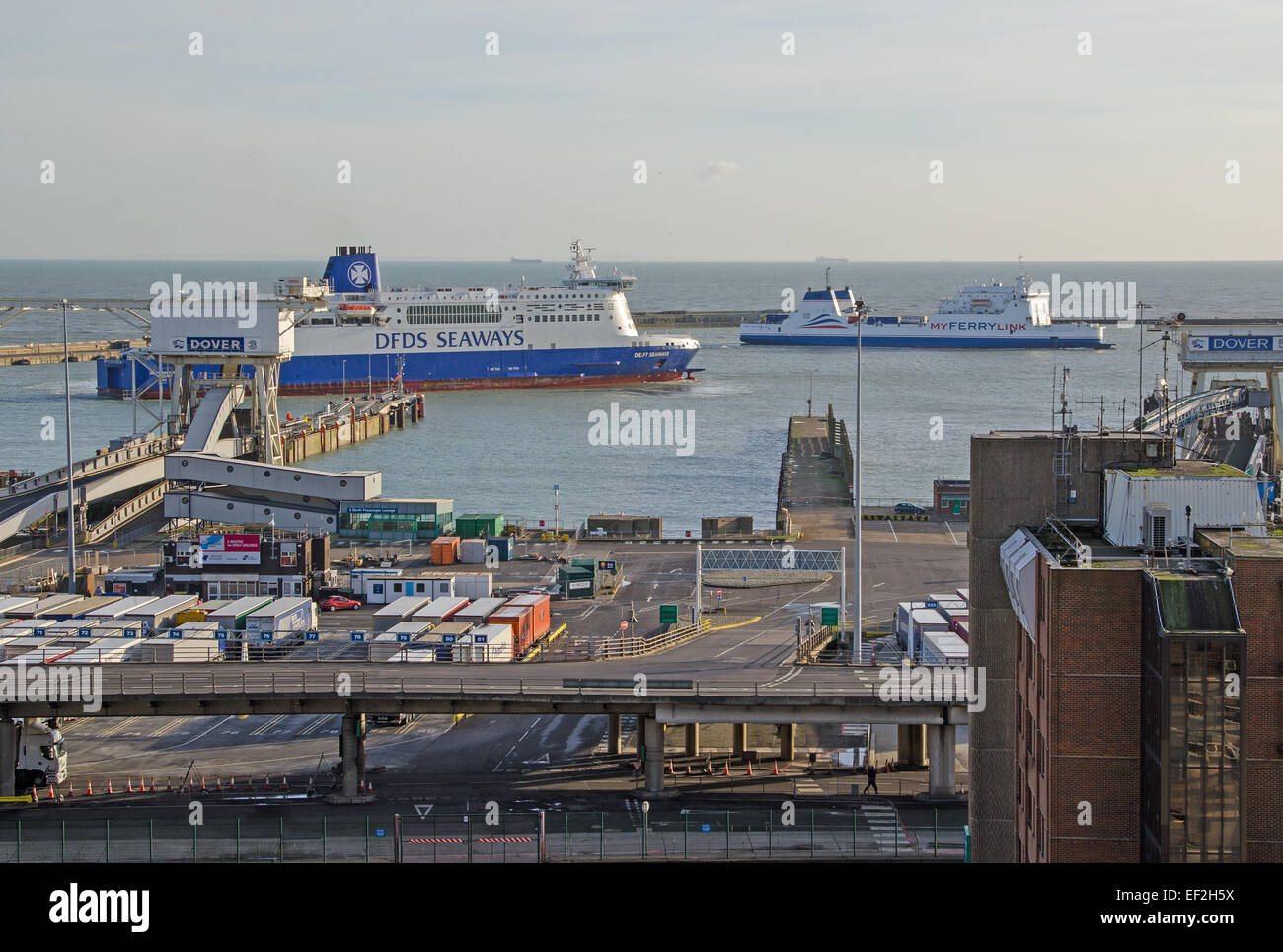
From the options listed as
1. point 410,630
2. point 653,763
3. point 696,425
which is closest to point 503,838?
point 653,763

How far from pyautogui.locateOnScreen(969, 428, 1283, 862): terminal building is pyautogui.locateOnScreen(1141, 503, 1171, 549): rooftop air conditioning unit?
0.02 m

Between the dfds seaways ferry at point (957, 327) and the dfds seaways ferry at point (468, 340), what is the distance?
29.6 metres

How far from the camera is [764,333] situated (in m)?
133

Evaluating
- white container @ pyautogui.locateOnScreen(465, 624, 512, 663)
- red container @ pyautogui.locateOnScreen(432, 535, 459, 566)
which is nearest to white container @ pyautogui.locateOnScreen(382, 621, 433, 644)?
white container @ pyautogui.locateOnScreen(465, 624, 512, 663)

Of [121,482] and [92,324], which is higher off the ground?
[92,324]

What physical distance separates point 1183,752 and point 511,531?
33.1 meters

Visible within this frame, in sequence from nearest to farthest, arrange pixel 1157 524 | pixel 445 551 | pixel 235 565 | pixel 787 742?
pixel 1157 524 < pixel 787 742 < pixel 235 565 < pixel 445 551

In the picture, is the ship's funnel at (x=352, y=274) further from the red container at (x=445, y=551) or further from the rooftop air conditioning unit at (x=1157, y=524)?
the rooftop air conditioning unit at (x=1157, y=524)

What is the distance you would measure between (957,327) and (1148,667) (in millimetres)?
118966

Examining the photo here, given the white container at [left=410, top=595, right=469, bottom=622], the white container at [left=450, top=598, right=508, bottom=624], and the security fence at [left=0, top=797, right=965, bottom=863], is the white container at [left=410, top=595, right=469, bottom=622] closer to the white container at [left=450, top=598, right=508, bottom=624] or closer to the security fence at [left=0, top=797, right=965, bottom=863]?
the white container at [left=450, top=598, right=508, bottom=624]

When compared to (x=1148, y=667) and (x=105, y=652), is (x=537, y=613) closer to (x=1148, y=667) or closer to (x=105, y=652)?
(x=105, y=652)

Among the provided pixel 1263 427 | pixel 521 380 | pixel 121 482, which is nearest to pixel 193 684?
pixel 121 482

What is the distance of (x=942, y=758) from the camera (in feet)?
68.6
